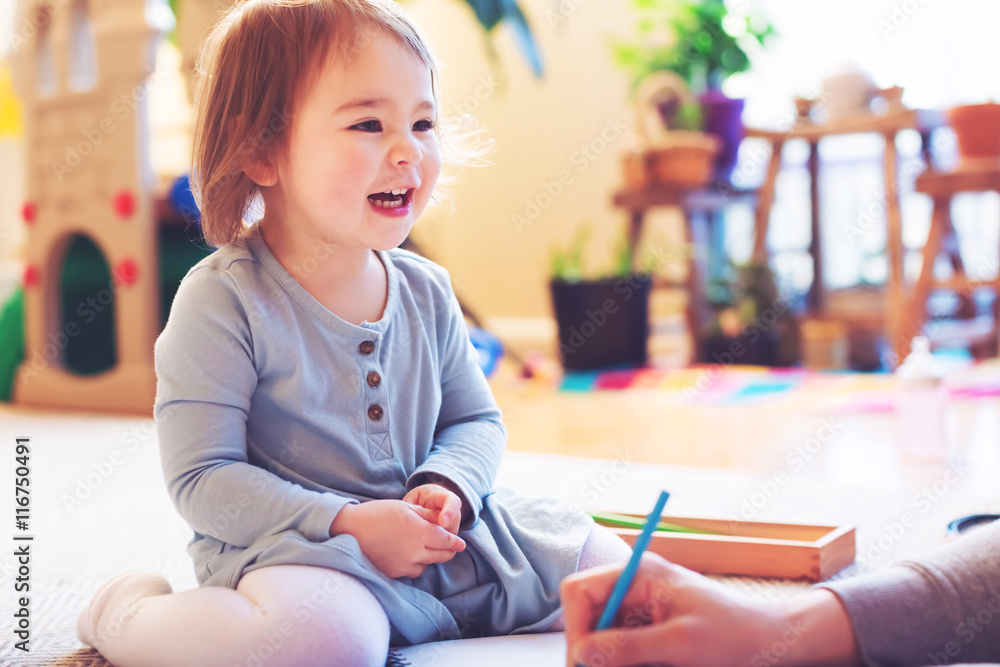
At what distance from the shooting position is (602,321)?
2.54m

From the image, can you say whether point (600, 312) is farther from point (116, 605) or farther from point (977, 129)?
point (116, 605)

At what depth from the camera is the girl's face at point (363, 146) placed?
2.38 feet

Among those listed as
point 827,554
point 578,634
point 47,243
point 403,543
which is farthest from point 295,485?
point 47,243

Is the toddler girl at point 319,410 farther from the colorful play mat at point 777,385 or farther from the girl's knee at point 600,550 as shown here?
the colorful play mat at point 777,385

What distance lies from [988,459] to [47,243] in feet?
6.56

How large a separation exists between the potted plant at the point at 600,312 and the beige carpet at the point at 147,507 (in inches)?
41.4

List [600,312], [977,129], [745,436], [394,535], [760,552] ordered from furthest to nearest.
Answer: [600,312]
[977,129]
[745,436]
[760,552]
[394,535]

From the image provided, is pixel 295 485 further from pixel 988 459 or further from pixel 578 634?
pixel 988 459

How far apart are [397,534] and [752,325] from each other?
202cm

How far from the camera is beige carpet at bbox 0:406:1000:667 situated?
87 centimetres

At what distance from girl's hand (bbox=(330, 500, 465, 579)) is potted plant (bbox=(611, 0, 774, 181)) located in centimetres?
217

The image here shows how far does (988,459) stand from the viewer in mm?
1399

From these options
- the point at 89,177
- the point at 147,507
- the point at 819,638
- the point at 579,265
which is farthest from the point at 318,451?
the point at 579,265

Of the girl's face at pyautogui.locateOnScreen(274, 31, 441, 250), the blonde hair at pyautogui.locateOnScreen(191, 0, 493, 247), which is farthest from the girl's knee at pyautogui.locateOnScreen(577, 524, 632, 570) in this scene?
the blonde hair at pyautogui.locateOnScreen(191, 0, 493, 247)
